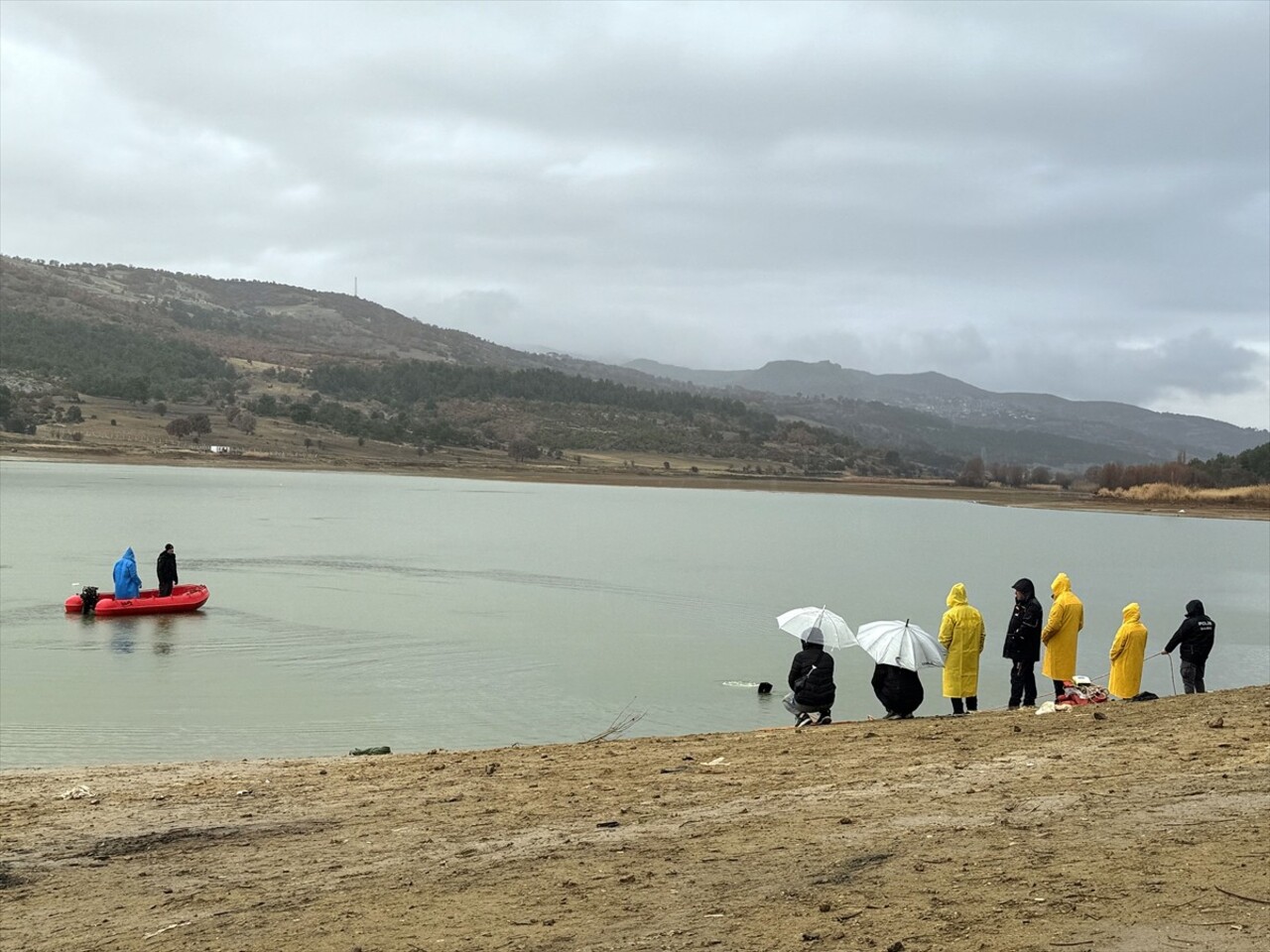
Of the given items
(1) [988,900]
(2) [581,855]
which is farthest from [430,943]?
(1) [988,900]

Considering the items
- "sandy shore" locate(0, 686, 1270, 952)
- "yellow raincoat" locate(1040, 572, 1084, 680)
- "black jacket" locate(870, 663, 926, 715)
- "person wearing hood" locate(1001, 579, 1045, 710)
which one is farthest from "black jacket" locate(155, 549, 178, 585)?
"yellow raincoat" locate(1040, 572, 1084, 680)

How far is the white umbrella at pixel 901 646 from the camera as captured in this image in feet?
39.6

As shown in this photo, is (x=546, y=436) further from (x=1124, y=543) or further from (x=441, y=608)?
(x=441, y=608)

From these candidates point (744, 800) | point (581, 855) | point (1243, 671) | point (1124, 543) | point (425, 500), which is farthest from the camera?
point (425, 500)

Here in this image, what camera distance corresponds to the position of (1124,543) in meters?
62.0

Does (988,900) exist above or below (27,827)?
above

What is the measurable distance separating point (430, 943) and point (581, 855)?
4.83ft

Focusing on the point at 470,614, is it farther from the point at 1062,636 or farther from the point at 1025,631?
the point at 1062,636

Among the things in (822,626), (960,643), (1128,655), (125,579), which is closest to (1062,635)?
(1128,655)

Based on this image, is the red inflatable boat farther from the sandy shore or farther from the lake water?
the sandy shore

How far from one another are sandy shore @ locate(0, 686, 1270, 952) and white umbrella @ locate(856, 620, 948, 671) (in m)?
1.47

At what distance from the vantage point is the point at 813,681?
12.3 metres

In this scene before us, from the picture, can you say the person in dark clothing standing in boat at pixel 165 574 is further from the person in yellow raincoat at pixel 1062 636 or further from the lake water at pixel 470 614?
the person in yellow raincoat at pixel 1062 636

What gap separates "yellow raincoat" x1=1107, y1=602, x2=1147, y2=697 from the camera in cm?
1305
